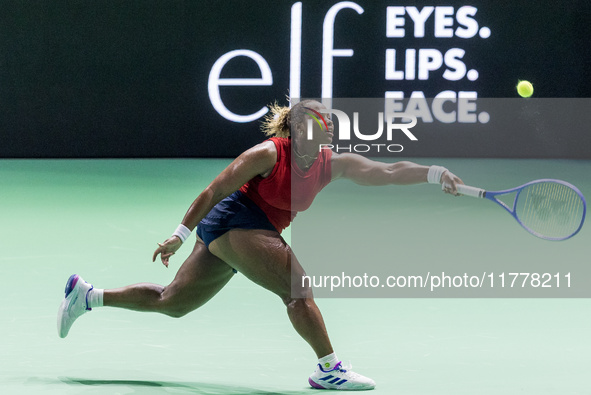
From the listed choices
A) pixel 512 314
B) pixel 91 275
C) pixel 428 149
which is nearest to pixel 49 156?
pixel 428 149

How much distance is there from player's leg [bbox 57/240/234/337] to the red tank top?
13.1 inches

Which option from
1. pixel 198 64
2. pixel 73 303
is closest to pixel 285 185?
pixel 73 303

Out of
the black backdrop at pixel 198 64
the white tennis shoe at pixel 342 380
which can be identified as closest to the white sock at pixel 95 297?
the white tennis shoe at pixel 342 380

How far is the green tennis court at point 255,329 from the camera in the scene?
13.3 feet

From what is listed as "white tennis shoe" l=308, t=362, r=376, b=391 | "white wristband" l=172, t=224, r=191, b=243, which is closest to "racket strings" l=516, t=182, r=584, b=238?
"white tennis shoe" l=308, t=362, r=376, b=391

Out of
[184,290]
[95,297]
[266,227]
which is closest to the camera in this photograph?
[266,227]

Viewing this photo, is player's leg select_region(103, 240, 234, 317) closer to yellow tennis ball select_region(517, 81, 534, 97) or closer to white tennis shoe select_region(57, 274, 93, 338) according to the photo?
white tennis shoe select_region(57, 274, 93, 338)

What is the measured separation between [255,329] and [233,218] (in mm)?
1063

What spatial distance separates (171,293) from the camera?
165 inches

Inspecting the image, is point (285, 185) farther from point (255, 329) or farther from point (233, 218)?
point (255, 329)

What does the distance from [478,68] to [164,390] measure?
369 inches

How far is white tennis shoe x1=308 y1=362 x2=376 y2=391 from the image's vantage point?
389 centimetres

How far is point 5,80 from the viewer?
12.3m

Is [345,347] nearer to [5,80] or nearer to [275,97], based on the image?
[275,97]
